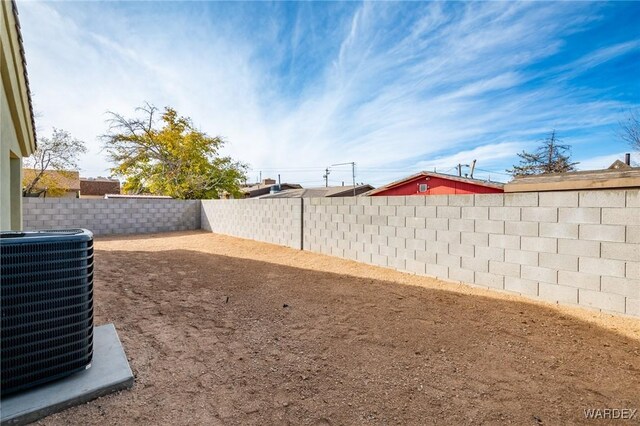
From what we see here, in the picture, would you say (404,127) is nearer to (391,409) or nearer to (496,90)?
(496,90)

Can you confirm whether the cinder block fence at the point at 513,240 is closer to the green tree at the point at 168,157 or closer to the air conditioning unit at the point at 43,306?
the air conditioning unit at the point at 43,306

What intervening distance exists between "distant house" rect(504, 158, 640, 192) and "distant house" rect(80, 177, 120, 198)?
33.6 m

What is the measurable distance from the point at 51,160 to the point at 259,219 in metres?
14.5

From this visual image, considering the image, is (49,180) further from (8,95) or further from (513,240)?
(513,240)

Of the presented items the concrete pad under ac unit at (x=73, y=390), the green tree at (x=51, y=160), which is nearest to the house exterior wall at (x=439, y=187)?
the concrete pad under ac unit at (x=73, y=390)

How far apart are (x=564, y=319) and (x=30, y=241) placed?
432cm

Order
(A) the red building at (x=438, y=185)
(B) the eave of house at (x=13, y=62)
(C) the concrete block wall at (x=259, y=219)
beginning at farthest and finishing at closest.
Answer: (A) the red building at (x=438, y=185), (C) the concrete block wall at (x=259, y=219), (B) the eave of house at (x=13, y=62)

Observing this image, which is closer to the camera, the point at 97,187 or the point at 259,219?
the point at 259,219

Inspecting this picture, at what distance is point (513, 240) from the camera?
11.5 ft

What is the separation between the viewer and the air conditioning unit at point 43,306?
1.29 metres

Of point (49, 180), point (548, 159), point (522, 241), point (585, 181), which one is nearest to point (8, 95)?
point (522, 241)

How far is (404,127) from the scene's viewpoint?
11.0 meters

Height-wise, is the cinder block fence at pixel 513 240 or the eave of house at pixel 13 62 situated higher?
the eave of house at pixel 13 62

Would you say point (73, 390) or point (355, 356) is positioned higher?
point (73, 390)
